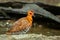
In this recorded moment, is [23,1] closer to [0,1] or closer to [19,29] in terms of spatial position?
[0,1]

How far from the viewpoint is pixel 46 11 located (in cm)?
930

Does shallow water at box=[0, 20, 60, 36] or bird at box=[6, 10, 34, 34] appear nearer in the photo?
bird at box=[6, 10, 34, 34]

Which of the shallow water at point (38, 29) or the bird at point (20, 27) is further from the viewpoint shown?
the shallow water at point (38, 29)

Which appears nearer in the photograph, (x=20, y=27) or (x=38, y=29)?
(x=20, y=27)

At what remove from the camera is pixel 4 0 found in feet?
33.9

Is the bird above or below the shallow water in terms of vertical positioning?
above

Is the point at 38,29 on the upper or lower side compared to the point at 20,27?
lower

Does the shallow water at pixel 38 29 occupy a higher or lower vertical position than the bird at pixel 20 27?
lower

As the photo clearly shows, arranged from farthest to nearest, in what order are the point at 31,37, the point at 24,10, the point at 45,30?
the point at 24,10 → the point at 45,30 → the point at 31,37

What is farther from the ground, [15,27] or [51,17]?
[15,27]

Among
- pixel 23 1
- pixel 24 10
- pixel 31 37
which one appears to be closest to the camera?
pixel 31 37

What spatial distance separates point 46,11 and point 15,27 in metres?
3.09

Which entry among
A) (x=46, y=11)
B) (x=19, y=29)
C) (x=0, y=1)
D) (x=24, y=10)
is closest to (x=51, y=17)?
(x=46, y=11)

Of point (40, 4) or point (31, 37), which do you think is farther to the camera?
point (40, 4)
